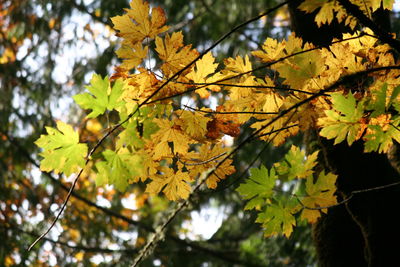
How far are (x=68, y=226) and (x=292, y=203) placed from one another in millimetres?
4859

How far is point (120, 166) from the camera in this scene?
986 mm

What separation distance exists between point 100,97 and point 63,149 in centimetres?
15

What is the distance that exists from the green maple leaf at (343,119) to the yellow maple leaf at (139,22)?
484mm

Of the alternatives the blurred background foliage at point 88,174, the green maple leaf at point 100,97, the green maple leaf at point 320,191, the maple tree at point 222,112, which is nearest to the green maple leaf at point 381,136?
the maple tree at point 222,112

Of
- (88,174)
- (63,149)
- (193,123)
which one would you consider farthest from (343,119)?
(88,174)

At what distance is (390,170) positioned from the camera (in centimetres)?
156

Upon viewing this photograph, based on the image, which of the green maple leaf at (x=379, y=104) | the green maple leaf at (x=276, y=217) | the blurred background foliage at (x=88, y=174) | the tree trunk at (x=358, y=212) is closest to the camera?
the green maple leaf at (x=379, y=104)

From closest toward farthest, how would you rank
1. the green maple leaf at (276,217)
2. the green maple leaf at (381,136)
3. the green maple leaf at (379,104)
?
the green maple leaf at (379,104) < the green maple leaf at (381,136) < the green maple leaf at (276,217)

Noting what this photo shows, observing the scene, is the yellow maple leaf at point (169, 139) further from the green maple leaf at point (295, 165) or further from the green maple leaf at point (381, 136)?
the green maple leaf at point (381, 136)

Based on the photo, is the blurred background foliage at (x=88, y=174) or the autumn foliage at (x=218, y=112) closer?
the autumn foliage at (x=218, y=112)

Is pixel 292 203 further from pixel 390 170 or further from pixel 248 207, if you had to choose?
pixel 390 170

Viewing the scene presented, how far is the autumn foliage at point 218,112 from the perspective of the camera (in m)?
0.99

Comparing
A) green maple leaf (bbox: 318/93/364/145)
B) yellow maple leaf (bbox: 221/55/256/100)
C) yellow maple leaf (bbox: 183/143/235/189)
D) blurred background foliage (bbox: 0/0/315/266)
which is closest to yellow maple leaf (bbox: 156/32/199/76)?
yellow maple leaf (bbox: 221/55/256/100)

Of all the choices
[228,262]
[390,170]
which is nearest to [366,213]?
[390,170]
